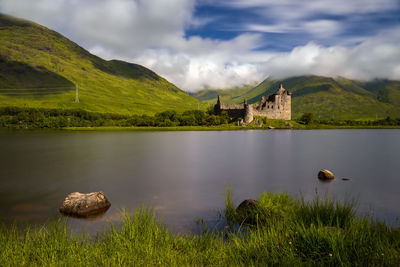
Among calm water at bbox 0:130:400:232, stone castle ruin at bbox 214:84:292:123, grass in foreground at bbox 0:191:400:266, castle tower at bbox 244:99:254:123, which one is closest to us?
grass in foreground at bbox 0:191:400:266

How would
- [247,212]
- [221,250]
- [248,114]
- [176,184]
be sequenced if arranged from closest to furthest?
[221,250] < [247,212] < [176,184] < [248,114]

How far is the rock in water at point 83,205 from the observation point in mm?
13047

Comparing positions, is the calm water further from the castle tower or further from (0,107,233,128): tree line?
(0,107,233,128): tree line

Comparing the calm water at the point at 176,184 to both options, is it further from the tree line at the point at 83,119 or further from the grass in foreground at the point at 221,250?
the tree line at the point at 83,119

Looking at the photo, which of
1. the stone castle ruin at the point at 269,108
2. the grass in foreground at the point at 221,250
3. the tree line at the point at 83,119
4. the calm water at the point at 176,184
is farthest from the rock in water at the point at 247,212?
the stone castle ruin at the point at 269,108

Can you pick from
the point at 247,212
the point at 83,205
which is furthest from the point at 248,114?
the point at 83,205

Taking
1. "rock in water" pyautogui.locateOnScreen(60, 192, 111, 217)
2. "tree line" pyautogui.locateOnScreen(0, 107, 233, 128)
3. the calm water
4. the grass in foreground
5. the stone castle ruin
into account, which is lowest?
the calm water

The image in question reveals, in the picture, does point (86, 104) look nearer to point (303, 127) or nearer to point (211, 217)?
point (303, 127)

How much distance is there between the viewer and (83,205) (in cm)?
1319

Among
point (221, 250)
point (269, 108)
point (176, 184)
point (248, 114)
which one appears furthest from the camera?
point (269, 108)

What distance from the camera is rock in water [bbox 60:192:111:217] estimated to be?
13.0m

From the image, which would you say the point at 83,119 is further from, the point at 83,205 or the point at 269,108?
the point at 83,205

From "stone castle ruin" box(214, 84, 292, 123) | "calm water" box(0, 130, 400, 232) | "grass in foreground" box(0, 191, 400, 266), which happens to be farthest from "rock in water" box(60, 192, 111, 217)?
"stone castle ruin" box(214, 84, 292, 123)

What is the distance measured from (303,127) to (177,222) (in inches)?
4310
